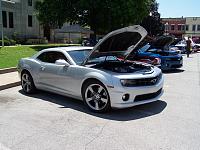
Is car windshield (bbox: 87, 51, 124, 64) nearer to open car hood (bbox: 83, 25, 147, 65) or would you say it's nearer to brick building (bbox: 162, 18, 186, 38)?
open car hood (bbox: 83, 25, 147, 65)

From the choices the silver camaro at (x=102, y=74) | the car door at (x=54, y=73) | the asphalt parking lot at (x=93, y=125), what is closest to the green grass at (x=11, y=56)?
the car door at (x=54, y=73)

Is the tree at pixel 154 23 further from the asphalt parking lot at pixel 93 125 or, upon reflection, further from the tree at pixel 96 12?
the asphalt parking lot at pixel 93 125

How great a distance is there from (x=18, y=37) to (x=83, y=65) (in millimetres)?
33018

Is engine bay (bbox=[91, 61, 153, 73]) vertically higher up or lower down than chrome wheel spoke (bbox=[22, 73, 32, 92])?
higher up

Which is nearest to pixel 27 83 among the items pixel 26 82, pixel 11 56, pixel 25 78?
pixel 26 82

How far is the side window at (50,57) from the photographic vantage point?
724cm

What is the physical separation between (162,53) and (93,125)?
8.99 m

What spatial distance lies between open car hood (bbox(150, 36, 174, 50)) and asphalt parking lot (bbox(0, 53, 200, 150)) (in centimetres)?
563

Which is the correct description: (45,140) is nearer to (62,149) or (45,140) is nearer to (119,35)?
(62,149)

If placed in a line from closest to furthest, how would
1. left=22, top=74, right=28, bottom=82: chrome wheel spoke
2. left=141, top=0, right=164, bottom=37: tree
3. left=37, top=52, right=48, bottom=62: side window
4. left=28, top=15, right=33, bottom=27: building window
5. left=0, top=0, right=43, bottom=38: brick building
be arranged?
left=37, top=52, right=48, bottom=62: side window, left=22, top=74, right=28, bottom=82: chrome wheel spoke, left=0, top=0, right=43, bottom=38: brick building, left=28, top=15, right=33, bottom=27: building window, left=141, top=0, right=164, bottom=37: tree

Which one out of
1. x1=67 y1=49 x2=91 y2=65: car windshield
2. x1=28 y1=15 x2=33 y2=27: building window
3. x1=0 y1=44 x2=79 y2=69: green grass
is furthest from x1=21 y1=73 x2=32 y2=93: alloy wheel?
x1=28 y1=15 x2=33 y2=27: building window

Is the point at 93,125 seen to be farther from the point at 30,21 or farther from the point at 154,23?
the point at 154,23

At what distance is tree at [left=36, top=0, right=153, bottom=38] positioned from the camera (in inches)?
1097

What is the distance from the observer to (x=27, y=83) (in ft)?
26.5
